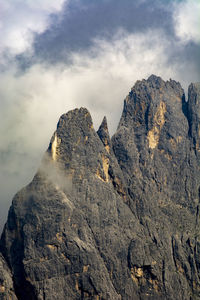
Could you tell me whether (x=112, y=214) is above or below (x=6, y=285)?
above

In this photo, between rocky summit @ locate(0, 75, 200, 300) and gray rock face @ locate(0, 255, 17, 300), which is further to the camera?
rocky summit @ locate(0, 75, 200, 300)

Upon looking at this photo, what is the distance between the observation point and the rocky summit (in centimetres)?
12125

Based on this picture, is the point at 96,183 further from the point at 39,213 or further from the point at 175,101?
the point at 175,101

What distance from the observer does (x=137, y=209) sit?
139m

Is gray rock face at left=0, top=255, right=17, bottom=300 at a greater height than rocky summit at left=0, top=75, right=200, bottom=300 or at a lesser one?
lesser

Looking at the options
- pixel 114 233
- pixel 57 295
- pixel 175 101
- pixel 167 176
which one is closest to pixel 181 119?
pixel 175 101

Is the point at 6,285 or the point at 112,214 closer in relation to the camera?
the point at 6,285

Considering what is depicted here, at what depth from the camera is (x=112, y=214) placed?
132m

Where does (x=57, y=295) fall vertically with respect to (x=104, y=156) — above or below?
below

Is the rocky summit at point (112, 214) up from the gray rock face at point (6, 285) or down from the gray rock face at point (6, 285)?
up

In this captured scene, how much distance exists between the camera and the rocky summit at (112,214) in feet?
398

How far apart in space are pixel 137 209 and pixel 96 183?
41.5 feet

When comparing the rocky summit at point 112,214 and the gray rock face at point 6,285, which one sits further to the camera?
the rocky summit at point 112,214

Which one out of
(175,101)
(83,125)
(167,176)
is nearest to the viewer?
(83,125)
